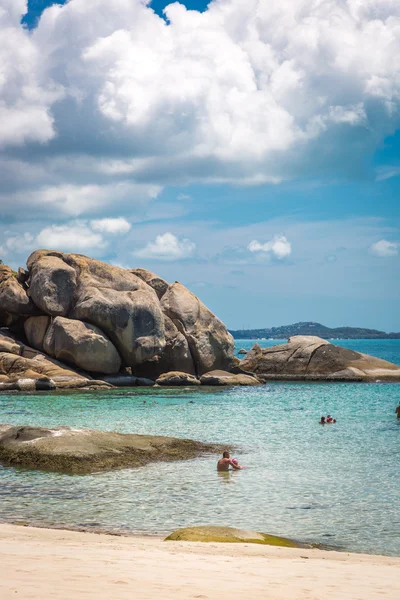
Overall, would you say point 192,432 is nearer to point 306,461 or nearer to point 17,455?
point 306,461

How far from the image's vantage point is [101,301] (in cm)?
4928

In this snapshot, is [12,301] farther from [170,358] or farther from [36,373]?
[170,358]

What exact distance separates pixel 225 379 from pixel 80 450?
34022mm

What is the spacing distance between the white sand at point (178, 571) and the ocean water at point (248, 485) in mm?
2196

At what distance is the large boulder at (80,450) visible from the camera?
1970 centimetres

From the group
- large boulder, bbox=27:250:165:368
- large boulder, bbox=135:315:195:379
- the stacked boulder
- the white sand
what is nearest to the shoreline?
the white sand

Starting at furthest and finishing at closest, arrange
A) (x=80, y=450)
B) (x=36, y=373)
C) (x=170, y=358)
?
1. (x=170, y=358)
2. (x=36, y=373)
3. (x=80, y=450)

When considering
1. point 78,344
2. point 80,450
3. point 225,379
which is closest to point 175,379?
point 225,379

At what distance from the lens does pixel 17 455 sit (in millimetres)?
20297

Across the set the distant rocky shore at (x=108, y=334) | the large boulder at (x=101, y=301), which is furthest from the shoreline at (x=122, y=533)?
the large boulder at (x=101, y=301)

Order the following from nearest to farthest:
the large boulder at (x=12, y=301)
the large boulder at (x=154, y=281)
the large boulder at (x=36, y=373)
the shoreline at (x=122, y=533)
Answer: the shoreline at (x=122, y=533) < the large boulder at (x=36, y=373) < the large boulder at (x=12, y=301) < the large boulder at (x=154, y=281)

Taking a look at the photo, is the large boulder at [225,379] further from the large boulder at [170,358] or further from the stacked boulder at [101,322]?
the large boulder at [170,358]

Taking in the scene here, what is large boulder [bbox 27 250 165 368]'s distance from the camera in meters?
49.2

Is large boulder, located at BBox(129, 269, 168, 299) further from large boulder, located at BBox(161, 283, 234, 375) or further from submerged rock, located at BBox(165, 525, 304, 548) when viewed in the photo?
submerged rock, located at BBox(165, 525, 304, 548)
